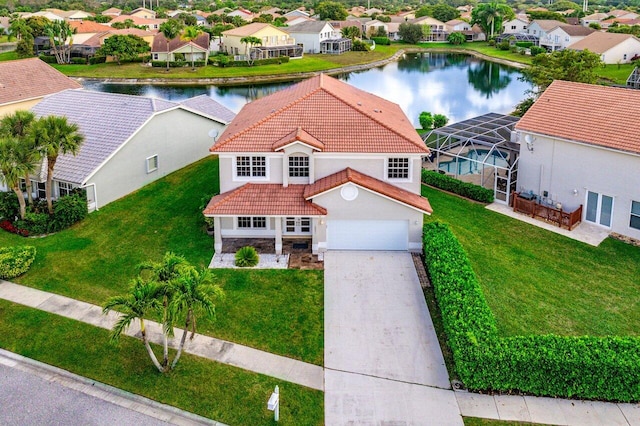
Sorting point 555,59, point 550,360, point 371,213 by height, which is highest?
point 555,59

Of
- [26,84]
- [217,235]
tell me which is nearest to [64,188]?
[217,235]

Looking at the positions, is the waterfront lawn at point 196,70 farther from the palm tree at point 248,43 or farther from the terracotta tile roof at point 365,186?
the terracotta tile roof at point 365,186

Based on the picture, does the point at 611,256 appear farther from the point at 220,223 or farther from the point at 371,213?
the point at 220,223

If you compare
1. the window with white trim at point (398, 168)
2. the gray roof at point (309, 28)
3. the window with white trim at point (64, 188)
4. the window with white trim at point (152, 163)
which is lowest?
the window with white trim at point (64, 188)

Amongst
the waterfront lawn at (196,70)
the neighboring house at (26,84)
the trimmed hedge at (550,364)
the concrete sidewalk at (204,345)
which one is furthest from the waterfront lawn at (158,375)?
the waterfront lawn at (196,70)

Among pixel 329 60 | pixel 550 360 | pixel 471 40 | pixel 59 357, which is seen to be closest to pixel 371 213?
pixel 550 360
